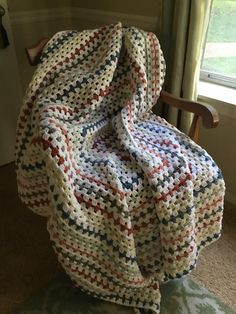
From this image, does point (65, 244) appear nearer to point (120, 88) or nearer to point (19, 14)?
point (120, 88)

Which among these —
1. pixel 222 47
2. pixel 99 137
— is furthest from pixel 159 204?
pixel 222 47

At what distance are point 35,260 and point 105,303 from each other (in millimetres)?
381

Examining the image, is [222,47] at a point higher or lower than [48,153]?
higher

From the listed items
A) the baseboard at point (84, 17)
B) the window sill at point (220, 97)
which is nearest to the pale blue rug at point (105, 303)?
the window sill at point (220, 97)

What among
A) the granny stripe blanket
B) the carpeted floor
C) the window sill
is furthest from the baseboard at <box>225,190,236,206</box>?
the granny stripe blanket

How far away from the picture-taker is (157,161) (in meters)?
1.06

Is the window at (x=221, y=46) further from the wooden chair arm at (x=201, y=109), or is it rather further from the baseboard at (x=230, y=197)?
the baseboard at (x=230, y=197)

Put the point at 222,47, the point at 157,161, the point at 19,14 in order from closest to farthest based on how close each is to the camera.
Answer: the point at 157,161
the point at 222,47
the point at 19,14

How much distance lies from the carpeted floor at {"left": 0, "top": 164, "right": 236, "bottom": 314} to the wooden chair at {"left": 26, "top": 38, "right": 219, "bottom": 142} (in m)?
0.54

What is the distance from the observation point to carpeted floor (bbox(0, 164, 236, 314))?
1.23 meters

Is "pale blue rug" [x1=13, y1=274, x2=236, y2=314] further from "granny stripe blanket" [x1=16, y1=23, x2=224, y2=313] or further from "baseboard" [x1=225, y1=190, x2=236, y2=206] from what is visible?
"baseboard" [x1=225, y1=190, x2=236, y2=206]

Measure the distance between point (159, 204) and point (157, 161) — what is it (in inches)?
6.1

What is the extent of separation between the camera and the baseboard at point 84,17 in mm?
1672

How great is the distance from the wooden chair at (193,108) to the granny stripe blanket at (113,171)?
0.06m
